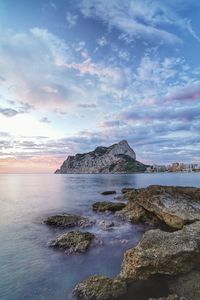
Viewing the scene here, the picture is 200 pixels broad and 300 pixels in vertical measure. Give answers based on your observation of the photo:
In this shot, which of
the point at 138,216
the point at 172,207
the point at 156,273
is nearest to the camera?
the point at 156,273

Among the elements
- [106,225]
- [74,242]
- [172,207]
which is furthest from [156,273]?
[106,225]

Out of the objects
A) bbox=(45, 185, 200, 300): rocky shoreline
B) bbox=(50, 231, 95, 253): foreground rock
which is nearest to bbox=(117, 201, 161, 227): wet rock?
bbox=(50, 231, 95, 253): foreground rock

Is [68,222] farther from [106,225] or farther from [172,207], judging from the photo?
[172,207]

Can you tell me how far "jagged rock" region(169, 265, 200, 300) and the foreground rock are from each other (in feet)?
25.8

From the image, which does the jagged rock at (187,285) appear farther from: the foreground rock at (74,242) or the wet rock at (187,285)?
the foreground rock at (74,242)

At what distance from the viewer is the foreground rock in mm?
19359

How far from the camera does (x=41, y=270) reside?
1644 cm

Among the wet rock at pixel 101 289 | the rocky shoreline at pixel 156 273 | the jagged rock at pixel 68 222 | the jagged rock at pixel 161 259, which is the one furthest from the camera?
the jagged rock at pixel 68 222

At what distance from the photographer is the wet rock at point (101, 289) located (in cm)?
1216

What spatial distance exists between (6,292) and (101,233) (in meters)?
11.8

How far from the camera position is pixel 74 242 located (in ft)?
66.5

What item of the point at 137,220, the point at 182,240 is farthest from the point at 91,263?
the point at 137,220

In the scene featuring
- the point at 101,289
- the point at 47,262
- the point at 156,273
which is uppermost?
the point at 156,273

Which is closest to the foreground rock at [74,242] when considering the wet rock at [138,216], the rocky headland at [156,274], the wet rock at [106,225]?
the wet rock at [106,225]
